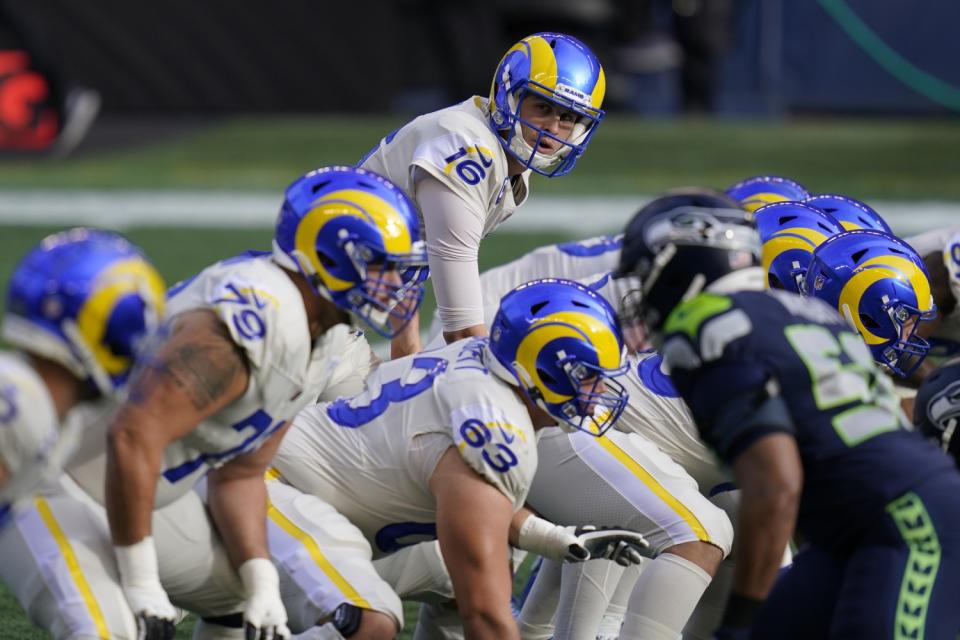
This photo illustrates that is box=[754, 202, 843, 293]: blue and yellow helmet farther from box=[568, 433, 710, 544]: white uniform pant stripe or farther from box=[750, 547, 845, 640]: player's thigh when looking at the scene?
box=[750, 547, 845, 640]: player's thigh

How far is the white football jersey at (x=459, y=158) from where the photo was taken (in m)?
4.85

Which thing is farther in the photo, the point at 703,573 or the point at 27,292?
the point at 703,573

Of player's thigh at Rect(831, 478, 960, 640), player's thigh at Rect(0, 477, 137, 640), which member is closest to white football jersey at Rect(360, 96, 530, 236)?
player's thigh at Rect(0, 477, 137, 640)

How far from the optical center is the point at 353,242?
358 centimetres

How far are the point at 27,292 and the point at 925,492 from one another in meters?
1.79

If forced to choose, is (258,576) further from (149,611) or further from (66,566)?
(66,566)

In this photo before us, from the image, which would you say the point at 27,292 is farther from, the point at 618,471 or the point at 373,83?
the point at 373,83

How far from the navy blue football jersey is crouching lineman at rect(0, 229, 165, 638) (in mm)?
1039

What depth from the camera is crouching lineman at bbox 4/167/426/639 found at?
3375 mm

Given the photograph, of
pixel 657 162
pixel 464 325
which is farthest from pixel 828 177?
pixel 464 325

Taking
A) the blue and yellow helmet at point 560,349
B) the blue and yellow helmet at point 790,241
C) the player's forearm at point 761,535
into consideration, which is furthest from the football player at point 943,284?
the player's forearm at point 761,535

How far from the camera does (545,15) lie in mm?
16359

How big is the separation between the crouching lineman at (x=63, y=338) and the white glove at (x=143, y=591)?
33 cm

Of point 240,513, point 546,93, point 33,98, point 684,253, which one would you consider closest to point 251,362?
point 240,513
